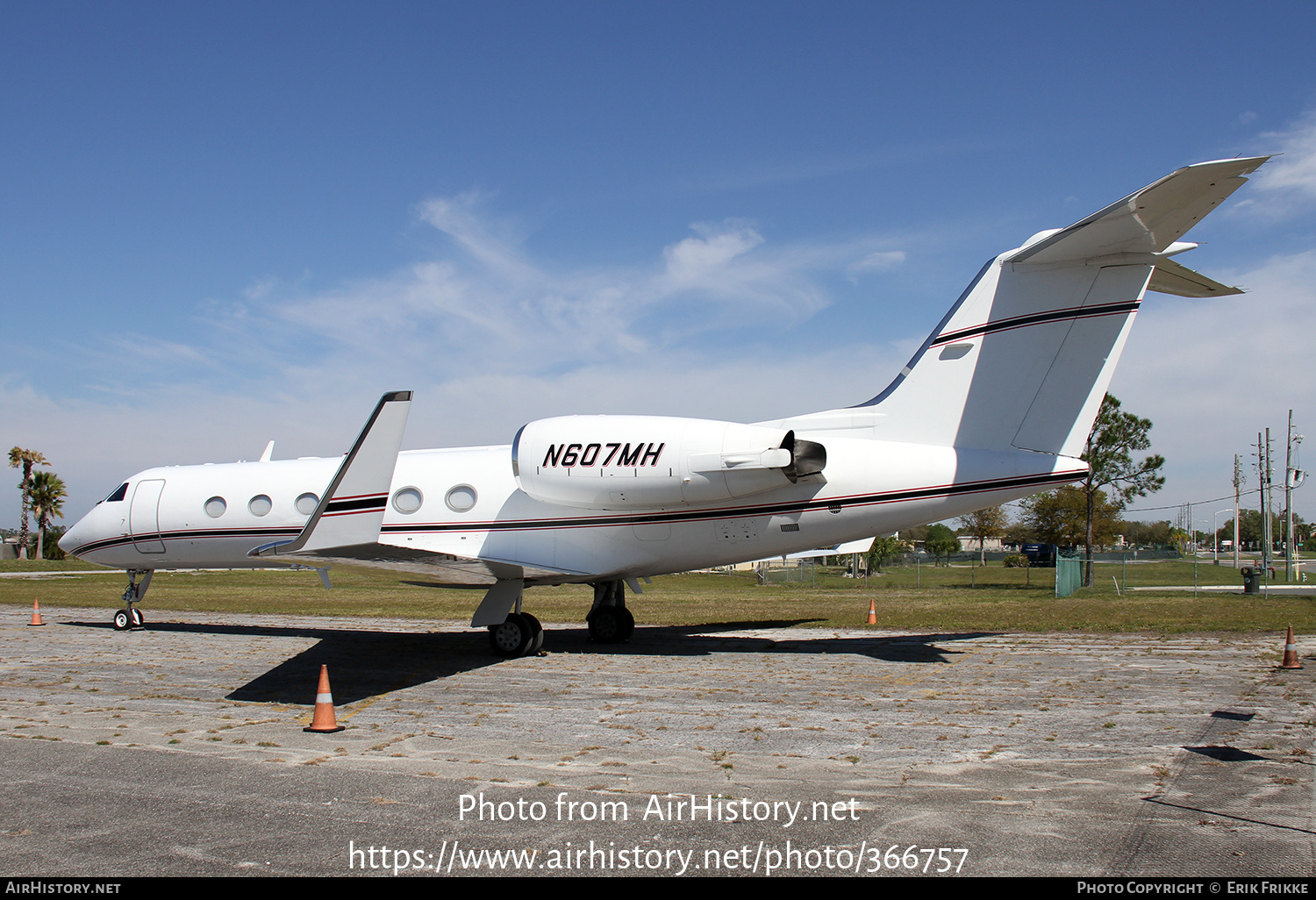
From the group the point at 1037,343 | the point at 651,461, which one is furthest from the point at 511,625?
the point at 1037,343

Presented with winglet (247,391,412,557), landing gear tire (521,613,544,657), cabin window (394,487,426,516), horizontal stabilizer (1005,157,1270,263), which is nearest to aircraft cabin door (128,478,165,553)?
cabin window (394,487,426,516)

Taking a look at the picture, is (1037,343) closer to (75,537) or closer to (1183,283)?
(1183,283)

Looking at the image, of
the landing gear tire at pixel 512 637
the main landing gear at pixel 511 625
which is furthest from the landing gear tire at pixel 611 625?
the landing gear tire at pixel 512 637

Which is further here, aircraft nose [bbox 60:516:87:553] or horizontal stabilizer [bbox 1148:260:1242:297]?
aircraft nose [bbox 60:516:87:553]

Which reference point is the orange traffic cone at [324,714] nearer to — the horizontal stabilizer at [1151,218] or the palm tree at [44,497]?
the horizontal stabilizer at [1151,218]

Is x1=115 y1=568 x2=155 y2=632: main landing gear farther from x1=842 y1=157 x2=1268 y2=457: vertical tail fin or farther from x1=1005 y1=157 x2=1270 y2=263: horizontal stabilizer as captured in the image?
x1=1005 y1=157 x2=1270 y2=263: horizontal stabilizer

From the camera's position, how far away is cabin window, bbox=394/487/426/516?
14281mm

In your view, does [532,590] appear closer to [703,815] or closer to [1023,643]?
[1023,643]

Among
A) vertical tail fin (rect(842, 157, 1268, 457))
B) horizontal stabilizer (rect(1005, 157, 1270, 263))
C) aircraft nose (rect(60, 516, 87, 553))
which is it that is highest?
horizontal stabilizer (rect(1005, 157, 1270, 263))

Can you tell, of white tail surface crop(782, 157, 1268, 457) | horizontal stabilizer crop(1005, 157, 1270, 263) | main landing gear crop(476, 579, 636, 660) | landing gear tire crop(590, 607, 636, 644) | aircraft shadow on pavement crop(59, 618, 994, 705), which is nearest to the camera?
horizontal stabilizer crop(1005, 157, 1270, 263)

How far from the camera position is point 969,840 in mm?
4668

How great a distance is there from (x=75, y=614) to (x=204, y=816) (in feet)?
63.8

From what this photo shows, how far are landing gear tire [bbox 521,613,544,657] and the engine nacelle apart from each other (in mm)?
1846

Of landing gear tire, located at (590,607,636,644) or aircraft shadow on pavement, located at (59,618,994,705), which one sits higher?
landing gear tire, located at (590,607,636,644)
